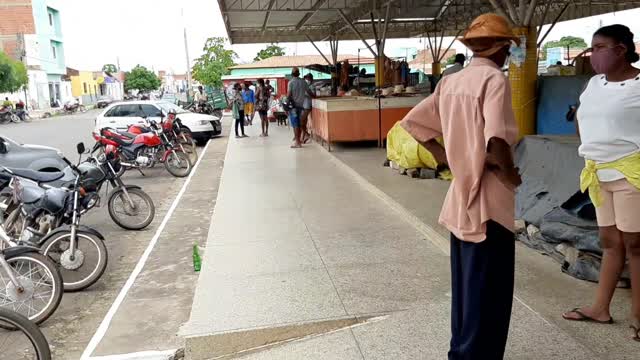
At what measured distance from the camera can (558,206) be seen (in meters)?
4.98

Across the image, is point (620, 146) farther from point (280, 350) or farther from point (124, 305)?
point (124, 305)

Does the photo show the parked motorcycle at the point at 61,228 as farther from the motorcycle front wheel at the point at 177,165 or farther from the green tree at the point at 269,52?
the green tree at the point at 269,52

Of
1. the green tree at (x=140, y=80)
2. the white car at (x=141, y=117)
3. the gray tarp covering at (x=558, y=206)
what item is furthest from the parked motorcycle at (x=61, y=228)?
the green tree at (x=140, y=80)

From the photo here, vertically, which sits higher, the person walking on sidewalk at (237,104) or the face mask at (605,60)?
the face mask at (605,60)

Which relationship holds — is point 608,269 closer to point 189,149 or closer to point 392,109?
point 392,109

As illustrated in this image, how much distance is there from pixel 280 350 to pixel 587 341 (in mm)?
1877

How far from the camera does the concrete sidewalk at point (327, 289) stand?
363 cm

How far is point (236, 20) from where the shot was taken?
74.6 feet

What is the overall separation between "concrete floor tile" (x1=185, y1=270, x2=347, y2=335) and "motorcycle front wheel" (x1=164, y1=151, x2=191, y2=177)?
7446 millimetres

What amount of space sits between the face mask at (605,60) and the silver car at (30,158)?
8040 millimetres

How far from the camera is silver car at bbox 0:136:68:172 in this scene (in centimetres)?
913

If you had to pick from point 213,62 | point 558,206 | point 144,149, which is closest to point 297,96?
point 144,149

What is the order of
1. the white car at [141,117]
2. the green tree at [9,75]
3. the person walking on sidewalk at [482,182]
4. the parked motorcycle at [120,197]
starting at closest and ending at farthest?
the person walking on sidewalk at [482,182] < the parked motorcycle at [120,197] < the white car at [141,117] < the green tree at [9,75]

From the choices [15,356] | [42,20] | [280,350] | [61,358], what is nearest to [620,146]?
[280,350]
